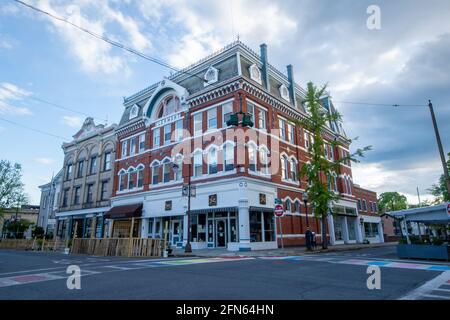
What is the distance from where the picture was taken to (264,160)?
2395 centimetres

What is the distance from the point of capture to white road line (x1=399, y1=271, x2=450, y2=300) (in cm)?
603

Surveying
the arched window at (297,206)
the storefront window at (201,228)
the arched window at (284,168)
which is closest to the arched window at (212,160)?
the storefront window at (201,228)

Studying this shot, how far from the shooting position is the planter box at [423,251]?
1452 centimetres

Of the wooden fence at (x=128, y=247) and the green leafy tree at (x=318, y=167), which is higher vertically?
the green leafy tree at (x=318, y=167)

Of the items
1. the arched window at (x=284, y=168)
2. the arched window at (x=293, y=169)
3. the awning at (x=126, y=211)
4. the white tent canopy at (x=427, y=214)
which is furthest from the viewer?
the awning at (x=126, y=211)

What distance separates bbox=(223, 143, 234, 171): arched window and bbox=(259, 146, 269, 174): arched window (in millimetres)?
2622

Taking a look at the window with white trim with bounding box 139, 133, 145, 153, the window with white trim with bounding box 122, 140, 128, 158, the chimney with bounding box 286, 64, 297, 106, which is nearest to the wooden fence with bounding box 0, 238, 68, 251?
the window with white trim with bounding box 122, 140, 128, 158

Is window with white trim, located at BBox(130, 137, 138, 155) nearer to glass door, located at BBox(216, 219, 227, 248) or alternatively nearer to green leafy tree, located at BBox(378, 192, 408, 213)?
glass door, located at BBox(216, 219, 227, 248)

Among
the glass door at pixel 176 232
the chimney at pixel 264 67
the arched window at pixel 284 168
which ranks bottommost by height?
the glass door at pixel 176 232

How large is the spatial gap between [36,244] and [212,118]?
2365 centimetres

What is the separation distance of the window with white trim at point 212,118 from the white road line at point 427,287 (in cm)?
1806

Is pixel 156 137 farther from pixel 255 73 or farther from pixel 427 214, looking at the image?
pixel 427 214

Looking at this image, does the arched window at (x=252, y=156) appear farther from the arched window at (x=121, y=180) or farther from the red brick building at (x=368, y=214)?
the red brick building at (x=368, y=214)
